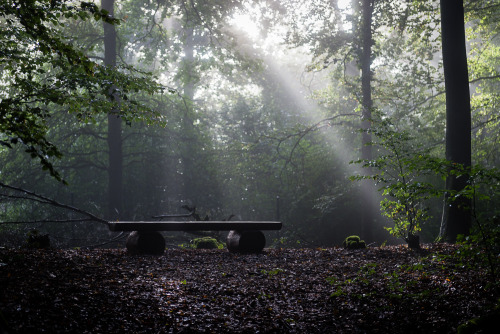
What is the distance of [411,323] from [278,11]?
1427 centimetres

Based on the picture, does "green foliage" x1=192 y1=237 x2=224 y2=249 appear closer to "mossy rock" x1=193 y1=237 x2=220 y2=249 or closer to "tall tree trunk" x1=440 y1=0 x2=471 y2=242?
"mossy rock" x1=193 y1=237 x2=220 y2=249

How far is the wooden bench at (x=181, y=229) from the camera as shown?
8961 millimetres

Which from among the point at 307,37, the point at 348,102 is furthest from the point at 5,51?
the point at 348,102

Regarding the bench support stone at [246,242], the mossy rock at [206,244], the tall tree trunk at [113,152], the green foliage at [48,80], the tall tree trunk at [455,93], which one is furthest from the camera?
the tall tree trunk at [113,152]

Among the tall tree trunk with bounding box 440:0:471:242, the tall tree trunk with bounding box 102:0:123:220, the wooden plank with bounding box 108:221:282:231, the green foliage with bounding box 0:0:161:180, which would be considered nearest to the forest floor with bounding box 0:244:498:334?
the wooden plank with bounding box 108:221:282:231

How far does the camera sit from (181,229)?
9422mm

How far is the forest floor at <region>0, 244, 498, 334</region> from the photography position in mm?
4613

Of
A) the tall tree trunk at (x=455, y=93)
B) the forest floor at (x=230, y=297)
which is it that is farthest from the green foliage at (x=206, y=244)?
the tall tree trunk at (x=455, y=93)

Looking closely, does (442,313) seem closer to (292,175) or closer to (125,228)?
(125,228)

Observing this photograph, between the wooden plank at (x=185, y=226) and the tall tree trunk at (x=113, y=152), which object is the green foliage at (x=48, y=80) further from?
the tall tree trunk at (x=113, y=152)

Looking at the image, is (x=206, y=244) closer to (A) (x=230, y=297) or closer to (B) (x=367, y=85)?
(A) (x=230, y=297)

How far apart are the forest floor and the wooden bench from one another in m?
1.15

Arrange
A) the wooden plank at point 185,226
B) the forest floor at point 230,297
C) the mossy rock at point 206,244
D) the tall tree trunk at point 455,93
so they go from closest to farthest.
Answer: the forest floor at point 230,297
the wooden plank at point 185,226
the tall tree trunk at point 455,93
the mossy rock at point 206,244

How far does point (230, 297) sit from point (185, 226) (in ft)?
11.9
